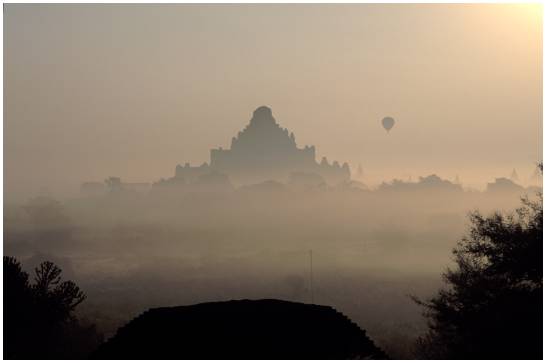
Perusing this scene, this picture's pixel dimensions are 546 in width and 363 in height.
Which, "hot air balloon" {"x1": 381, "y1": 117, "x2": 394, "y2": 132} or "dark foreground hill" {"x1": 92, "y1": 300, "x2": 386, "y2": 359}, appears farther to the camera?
"hot air balloon" {"x1": 381, "y1": 117, "x2": 394, "y2": 132}

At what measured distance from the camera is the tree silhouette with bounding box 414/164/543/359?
3609 cm

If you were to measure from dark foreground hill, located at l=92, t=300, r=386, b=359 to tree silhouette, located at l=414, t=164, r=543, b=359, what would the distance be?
672 cm

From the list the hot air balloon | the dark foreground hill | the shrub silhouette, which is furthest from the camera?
the hot air balloon

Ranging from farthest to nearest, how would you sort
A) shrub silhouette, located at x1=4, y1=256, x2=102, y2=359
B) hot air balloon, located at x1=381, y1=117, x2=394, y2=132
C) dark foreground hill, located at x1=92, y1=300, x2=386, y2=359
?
hot air balloon, located at x1=381, y1=117, x2=394, y2=132
shrub silhouette, located at x1=4, y1=256, x2=102, y2=359
dark foreground hill, located at x1=92, y1=300, x2=386, y2=359

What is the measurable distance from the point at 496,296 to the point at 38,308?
3866cm

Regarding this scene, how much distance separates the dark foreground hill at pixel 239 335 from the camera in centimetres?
3291

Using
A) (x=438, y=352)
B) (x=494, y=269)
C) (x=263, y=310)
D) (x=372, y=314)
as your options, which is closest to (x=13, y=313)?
(x=263, y=310)

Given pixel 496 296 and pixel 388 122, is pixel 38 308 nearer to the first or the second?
pixel 496 296

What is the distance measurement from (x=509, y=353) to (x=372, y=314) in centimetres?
14666

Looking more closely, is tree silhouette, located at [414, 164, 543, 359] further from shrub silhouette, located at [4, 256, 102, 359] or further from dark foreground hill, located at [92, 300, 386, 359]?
shrub silhouette, located at [4, 256, 102, 359]

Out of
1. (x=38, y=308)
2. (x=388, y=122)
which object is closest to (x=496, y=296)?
(x=38, y=308)

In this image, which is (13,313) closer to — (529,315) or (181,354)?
(181,354)

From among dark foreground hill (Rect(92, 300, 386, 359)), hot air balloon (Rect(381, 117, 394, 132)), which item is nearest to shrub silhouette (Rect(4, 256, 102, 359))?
dark foreground hill (Rect(92, 300, 386, 359))

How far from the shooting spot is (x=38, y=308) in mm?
58344
